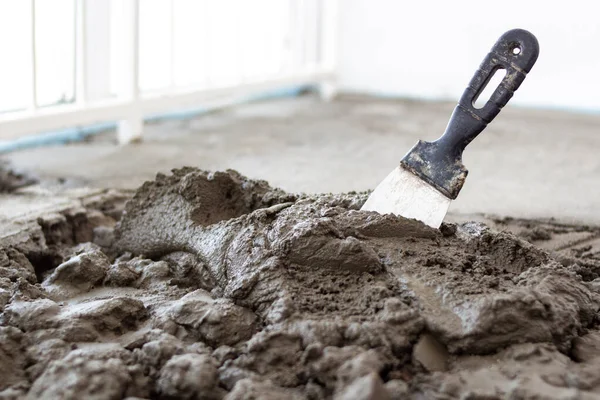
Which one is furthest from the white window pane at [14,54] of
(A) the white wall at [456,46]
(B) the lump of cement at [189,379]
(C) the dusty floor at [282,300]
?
(A) the white wall at [456,46]

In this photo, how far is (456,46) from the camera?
5.91 m

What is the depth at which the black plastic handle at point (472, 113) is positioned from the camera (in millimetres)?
1955

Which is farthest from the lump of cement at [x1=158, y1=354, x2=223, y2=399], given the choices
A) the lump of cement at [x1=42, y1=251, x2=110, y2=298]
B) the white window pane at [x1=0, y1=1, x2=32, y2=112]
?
the white window pane at [x1=0, y1=1, x2=32, y2=112]

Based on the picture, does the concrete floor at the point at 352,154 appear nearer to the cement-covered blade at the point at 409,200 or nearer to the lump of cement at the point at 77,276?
the cement-covered blade at the point at 409,200

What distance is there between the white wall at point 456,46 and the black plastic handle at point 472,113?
371 centimetres

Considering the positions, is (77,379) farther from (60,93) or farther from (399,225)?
(60,93)

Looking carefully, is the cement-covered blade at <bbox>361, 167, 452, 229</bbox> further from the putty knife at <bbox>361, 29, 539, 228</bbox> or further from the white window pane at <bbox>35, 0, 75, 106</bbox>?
the white window pane at <bbox>35, 0, 75, 106</bbox>

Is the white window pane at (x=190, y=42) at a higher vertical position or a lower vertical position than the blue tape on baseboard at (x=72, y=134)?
higher

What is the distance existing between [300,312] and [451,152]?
67 cm

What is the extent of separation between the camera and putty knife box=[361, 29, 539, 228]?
1.96 meters

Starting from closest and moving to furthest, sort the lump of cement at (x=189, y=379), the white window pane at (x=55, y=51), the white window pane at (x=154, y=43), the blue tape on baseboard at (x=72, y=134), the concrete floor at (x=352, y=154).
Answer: the lump of cement at (x=189, y=379), the concrete floor at (x=352, y=154), the white window pane at (x=55, y=51), the blue tape on baseboard at (x=72, y=134), the white window pane at (x=154, y=43)

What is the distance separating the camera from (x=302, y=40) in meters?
5.88

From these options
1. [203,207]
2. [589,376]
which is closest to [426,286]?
[589,376]

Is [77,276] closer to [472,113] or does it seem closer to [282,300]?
[282,300]
